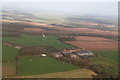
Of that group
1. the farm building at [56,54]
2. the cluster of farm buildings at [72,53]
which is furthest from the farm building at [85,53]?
the farm building at [56,54]

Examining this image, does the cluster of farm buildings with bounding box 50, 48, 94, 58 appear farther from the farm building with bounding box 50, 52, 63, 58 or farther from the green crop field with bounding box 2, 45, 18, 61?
the green crop field with bounding box 2, 45, 18, 61

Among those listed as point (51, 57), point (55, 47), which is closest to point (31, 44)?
point (55, 47)

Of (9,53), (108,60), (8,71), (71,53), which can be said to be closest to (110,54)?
(108,60)

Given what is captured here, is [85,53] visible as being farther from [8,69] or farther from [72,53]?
[8,69]

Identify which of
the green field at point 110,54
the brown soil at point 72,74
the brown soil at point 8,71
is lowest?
the brown soil at point 72,74

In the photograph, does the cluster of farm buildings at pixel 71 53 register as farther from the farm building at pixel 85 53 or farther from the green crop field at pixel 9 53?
the green crop field at pixel 9 53

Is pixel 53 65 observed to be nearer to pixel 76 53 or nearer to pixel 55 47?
pixel 76 53
